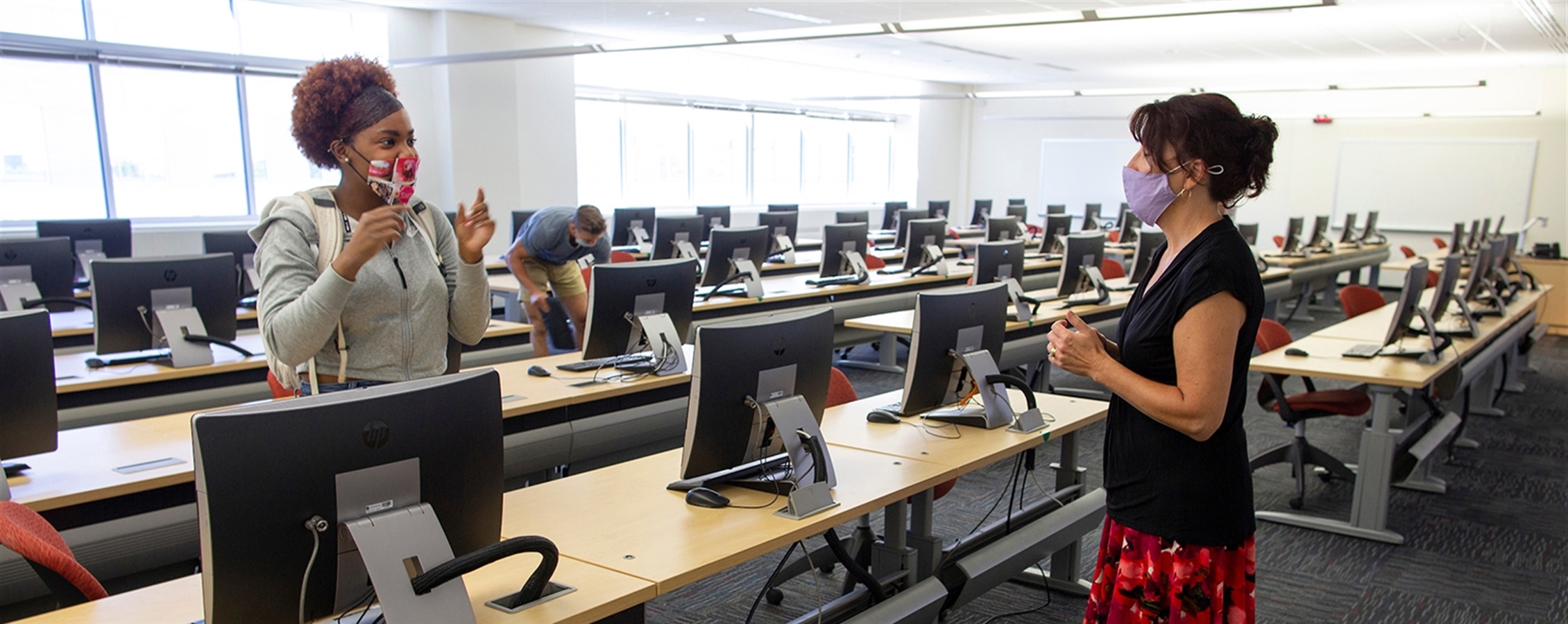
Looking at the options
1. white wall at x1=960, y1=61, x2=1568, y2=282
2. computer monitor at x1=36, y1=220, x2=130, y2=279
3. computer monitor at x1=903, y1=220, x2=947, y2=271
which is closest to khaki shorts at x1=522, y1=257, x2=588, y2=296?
computer monitor at x1=903, y1=220, x2=947, y2=271

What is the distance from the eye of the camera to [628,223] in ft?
26.7

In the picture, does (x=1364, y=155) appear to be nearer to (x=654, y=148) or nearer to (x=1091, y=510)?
(x=654, y=148)

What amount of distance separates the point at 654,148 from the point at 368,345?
419 inches

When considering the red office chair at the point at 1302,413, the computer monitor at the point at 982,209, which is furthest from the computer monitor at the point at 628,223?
the red office chair at the point at 1302,413

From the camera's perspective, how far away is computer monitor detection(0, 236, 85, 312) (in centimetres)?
425

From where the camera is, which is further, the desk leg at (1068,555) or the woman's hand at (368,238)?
the desk leg at (1068,555)

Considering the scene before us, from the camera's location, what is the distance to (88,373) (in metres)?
3.31

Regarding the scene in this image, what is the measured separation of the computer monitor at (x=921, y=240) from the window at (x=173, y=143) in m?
6.02

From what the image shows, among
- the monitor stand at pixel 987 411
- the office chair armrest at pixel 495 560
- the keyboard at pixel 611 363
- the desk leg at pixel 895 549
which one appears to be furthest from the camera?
the keyboard at pixel 611 363

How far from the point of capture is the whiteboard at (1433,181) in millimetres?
11773

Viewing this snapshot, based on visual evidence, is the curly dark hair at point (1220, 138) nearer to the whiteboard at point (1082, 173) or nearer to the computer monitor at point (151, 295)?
the computer monitor at point (151, 295)

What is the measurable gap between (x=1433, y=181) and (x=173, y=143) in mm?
13693

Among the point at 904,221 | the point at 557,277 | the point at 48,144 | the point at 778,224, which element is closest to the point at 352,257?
the point at 557,277

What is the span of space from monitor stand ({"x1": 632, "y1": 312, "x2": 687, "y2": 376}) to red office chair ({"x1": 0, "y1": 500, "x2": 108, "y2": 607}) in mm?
1680
